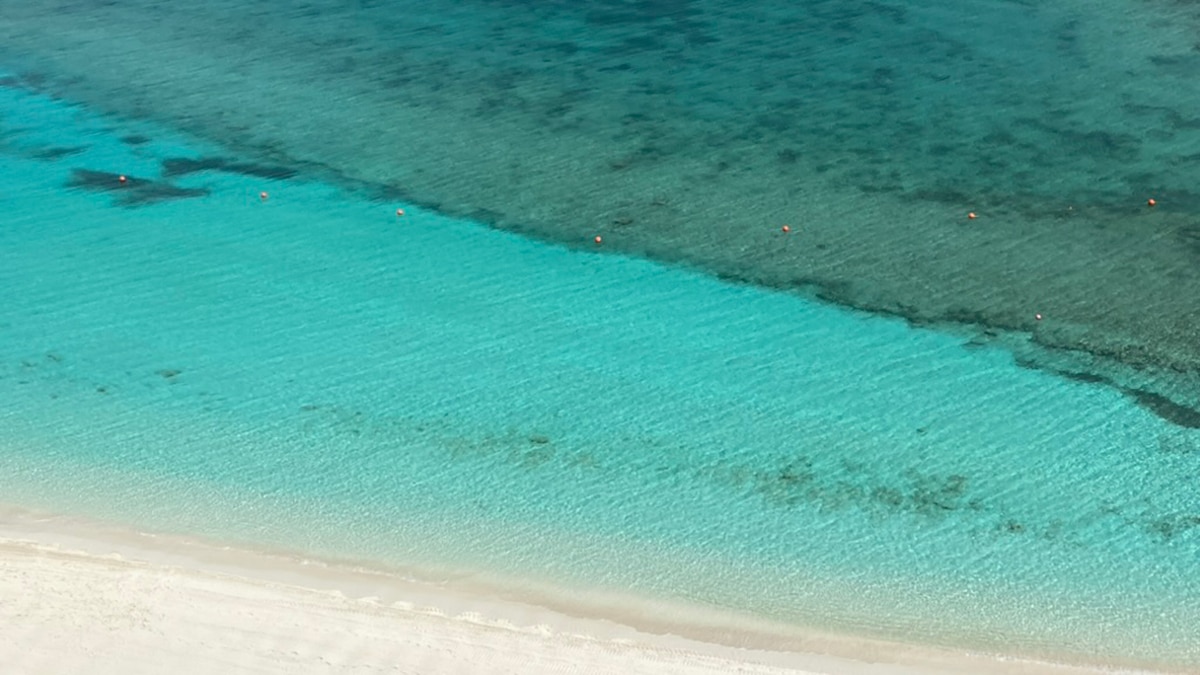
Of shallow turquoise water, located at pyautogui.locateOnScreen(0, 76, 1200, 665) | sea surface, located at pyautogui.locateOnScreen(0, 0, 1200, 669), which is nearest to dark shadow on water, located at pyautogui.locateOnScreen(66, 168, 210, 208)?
sea surface, located at pyautogui.locateOnScreen(0, 0, 1200, 669)

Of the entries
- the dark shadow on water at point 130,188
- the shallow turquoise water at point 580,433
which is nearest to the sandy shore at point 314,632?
the shallow turquoise water at point 580,433

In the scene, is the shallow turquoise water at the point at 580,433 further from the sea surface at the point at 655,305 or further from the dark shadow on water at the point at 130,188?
the dark shadow on water at the point at 130,188

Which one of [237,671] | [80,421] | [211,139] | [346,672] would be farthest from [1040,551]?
[211,139]

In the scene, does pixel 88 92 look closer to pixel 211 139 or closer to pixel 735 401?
pixel 211 139

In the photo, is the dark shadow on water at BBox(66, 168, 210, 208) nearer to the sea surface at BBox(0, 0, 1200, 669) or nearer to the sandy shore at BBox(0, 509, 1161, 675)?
the sea surface at BBox(0, 0, 1200, 669)

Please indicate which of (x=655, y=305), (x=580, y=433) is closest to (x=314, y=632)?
(x=580, y=433)

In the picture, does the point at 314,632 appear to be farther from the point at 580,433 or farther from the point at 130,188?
the point at 130,188
